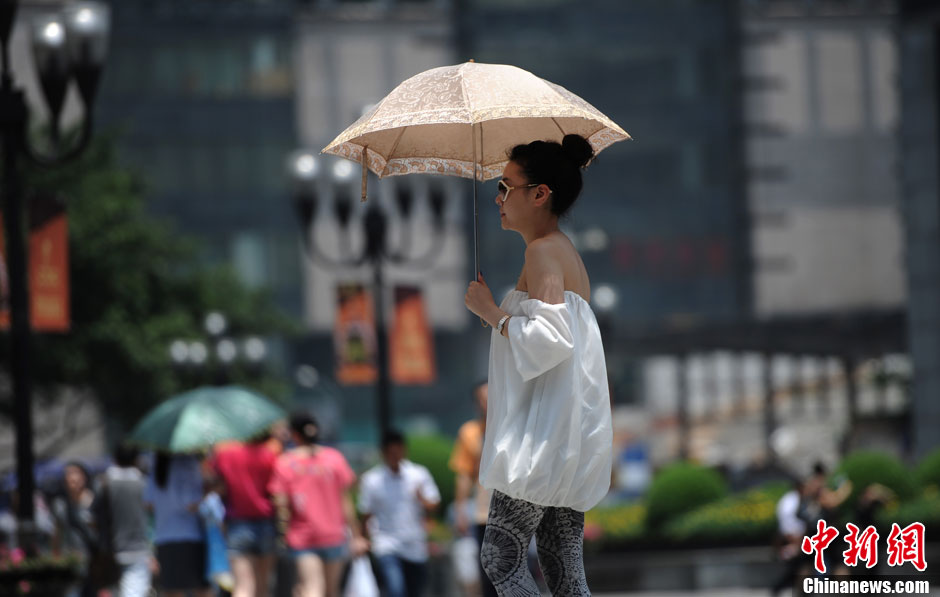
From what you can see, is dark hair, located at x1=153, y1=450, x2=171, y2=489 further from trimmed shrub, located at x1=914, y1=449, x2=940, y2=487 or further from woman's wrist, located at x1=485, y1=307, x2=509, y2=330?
trimmed shrub, located at x1=914, y1=449, x2=940, y2=487

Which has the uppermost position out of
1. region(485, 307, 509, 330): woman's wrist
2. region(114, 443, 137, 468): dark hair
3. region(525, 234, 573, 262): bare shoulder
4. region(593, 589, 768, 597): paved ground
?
region(525, 234, 573, 262): bare shoulder

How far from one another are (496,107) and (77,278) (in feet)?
102

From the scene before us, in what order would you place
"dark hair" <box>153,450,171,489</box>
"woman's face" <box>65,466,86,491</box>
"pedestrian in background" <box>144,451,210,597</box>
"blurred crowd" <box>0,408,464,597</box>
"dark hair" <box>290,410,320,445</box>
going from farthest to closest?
1. "woman's face" <box>65,466,86,491</box>
2. "dark hair" <box>153,450,171,489</box>
3. "pedestrian in background" <box>144,451,210,597</box>
4. "blurred crowd" <box>0,408,464,597</box>
5. "dark hair" <box>290,410,320,445</box>

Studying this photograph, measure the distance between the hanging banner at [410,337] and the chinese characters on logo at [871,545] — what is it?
10.7 metres

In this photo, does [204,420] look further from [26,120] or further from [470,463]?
[26,120]

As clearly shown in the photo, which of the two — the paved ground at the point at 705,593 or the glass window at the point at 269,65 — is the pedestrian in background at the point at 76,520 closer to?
the paved ground at the point at 705,593

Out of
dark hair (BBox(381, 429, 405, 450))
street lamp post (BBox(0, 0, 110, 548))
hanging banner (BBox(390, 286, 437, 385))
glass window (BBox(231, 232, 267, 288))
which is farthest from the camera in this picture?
glass window (BBox(231, 232, 267, 288))

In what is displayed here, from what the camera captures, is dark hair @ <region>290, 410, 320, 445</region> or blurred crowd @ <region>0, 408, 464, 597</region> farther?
blurred crowd @ <region>0, 408, 464, 597</region>

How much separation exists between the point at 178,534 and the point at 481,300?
6.57 metres

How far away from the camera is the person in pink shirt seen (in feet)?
36.8

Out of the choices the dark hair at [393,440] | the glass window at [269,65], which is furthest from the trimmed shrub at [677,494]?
the glass window at [269,65]

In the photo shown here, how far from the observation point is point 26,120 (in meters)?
11.0

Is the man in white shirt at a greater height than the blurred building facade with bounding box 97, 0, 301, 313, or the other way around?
the blurred building facade with bounding box 97, 0, 301, 313

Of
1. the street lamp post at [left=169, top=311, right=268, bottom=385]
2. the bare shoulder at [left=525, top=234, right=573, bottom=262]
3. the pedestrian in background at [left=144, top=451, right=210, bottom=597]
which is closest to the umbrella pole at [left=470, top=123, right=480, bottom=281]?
the bare shoulder at [left=525, top=234, right=573, bottom=262]
